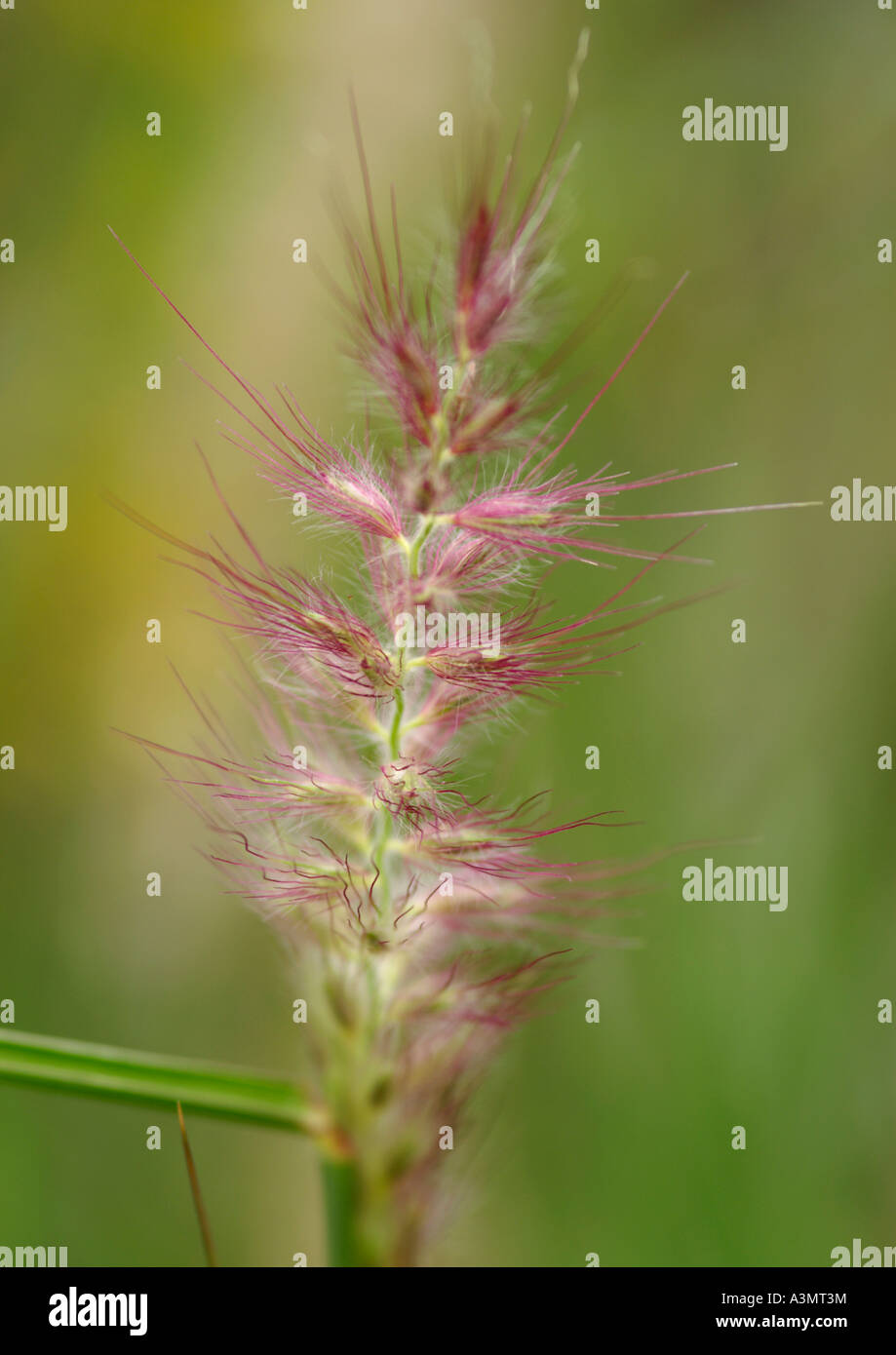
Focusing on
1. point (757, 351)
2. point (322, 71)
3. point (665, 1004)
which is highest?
point (322, 71)

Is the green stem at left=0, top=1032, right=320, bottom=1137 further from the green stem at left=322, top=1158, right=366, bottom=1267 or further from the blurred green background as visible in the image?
the blurred green background

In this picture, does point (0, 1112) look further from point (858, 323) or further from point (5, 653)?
point (858, 323)

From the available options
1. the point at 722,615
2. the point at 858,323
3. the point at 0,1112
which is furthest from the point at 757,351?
the point at 0,1112

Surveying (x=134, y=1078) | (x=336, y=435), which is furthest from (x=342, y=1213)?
(x=336, y=435)

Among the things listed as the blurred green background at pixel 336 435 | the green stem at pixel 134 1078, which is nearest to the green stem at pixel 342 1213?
the green stem at pixel 134 1078

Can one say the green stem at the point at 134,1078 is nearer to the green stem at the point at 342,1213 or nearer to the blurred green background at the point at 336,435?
the green stem at the point at 342,1213

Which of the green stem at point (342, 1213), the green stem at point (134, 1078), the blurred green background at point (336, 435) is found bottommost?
the green stem at point (342, 1213)
